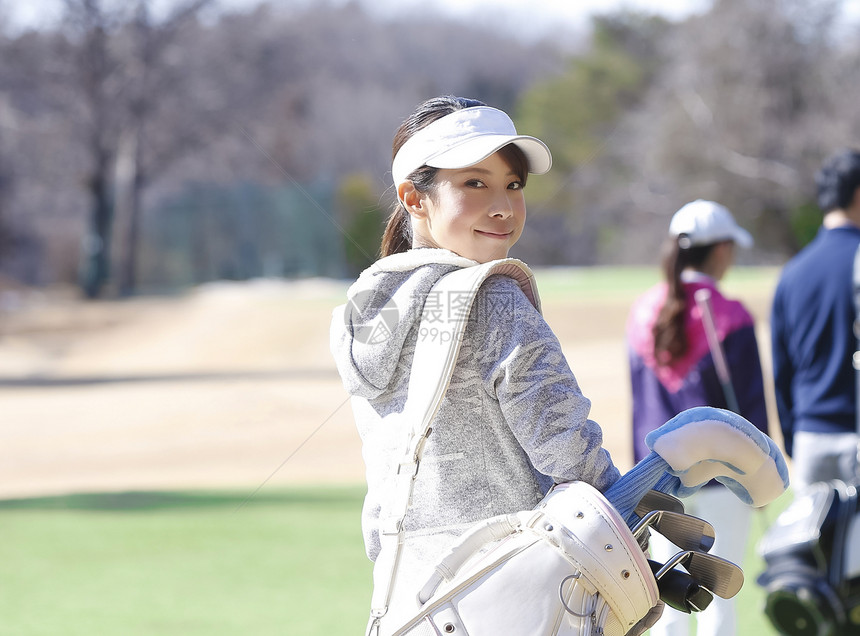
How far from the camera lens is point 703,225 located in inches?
164

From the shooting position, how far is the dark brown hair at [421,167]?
2070 mm

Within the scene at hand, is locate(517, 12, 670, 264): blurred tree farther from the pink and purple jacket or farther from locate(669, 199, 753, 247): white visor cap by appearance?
the pink and purple jacket

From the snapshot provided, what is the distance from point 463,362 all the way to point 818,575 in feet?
7.90

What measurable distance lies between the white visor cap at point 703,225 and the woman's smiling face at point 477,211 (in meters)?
2.22

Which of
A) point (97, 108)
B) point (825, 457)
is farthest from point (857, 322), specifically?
point (97, 108)

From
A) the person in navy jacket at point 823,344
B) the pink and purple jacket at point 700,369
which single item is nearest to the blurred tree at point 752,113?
the person in navy jacket at point 823,344

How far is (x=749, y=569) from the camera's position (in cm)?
586

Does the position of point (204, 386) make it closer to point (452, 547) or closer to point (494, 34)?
point (452, 547)

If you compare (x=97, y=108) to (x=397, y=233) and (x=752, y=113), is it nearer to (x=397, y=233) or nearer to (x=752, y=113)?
(x=752, y=113)

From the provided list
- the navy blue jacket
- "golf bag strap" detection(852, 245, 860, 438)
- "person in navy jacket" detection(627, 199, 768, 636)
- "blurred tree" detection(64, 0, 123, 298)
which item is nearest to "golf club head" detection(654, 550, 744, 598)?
"person in navy jacket" detection(627, 199, 768, 636)

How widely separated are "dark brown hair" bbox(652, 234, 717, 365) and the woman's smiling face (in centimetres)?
215

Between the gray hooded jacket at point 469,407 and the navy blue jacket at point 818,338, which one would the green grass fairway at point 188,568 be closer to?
the navy blue jacket at point 818,338

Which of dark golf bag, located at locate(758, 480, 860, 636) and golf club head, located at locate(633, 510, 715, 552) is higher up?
golf club head, located at locate(633, 510, 715, 552)

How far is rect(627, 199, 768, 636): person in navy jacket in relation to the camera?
4.06 metres
